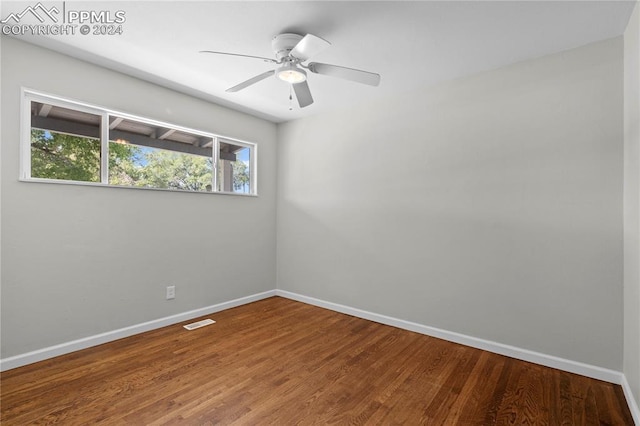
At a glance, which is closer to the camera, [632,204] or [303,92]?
[632,204]

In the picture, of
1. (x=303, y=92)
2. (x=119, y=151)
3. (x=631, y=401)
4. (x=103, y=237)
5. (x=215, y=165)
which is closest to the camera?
(x=631, y=401)

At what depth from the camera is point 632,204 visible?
1.90 meters

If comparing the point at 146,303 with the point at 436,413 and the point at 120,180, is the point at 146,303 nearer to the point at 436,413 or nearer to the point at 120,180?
the point at 120,180

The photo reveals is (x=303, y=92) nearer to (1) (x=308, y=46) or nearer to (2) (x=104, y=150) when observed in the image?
(1) (x=308, y=46)

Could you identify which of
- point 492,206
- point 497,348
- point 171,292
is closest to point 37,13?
point 171,292

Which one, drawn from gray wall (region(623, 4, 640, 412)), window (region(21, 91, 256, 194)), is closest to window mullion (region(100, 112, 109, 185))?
window (region(21, 91, 256, 194))

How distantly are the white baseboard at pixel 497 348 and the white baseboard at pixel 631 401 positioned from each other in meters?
0.07

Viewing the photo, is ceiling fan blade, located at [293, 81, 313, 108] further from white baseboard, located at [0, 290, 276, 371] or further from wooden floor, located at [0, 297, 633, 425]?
white baseboard, located at [0, 290, 276, 371]

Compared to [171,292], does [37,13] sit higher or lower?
higher

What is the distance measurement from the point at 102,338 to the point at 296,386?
189 cm

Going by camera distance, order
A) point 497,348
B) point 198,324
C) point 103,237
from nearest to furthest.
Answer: point 497,348
point 103,237
point 198,324

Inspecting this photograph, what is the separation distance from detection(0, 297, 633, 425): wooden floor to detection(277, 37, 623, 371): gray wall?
0.40 metres

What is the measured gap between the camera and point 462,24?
2016mm

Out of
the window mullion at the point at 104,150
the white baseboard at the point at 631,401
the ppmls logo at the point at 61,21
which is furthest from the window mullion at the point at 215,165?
the white baseboard at the point at 631,401
